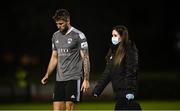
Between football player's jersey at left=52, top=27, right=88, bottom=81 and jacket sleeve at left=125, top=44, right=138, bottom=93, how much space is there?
5.54ft

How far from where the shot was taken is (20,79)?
26906mm

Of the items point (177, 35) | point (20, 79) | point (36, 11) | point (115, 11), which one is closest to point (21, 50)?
point (36, 11)

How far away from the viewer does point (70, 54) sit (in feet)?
41.0

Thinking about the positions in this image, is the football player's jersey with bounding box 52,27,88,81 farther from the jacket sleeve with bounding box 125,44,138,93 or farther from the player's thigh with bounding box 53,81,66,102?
the jacket sleeve with bounding box 125,44,138,93

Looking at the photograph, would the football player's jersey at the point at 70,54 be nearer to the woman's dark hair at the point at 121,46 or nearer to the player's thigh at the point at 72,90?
the player's thigh at the point at 72,90

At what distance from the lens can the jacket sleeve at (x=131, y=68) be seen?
11.0 m

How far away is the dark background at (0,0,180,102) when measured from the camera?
4409 cm

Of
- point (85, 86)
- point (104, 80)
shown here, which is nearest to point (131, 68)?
point (104, 80)

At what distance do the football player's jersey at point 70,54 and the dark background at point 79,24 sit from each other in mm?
27564

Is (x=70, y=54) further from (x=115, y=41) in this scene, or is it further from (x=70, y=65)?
(x=115, y=41)

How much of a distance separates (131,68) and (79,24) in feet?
108

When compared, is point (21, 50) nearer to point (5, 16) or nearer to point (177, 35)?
point (5, 16)

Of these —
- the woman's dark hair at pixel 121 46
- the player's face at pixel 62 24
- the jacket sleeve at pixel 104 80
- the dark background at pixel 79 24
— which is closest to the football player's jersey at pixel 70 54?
the player's face at pixel 62 24

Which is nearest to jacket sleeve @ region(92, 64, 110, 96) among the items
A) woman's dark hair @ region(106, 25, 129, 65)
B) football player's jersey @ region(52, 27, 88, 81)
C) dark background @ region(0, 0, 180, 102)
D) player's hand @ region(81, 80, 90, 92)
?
woman's dark hair @ region(106, 25, 129, 65)
